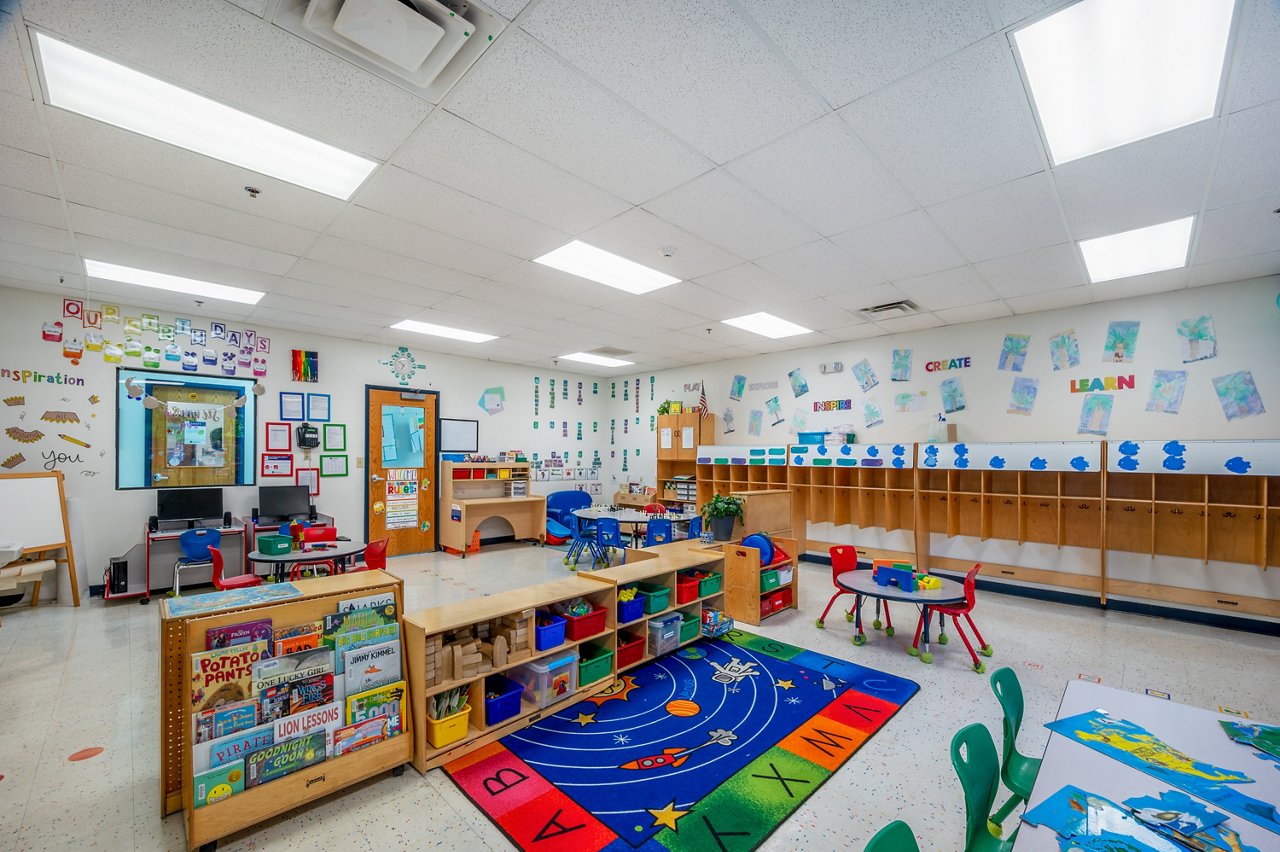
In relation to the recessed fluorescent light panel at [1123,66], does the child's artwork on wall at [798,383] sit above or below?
below

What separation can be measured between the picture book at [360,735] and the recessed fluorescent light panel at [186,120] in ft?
9.45

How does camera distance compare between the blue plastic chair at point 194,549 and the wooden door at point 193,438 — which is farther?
the wooden door at point 193,438

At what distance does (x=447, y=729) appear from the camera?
2.70 metres

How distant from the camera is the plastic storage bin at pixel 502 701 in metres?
2.90

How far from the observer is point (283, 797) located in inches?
89.4

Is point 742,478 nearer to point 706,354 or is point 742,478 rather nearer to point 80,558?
point 706,354

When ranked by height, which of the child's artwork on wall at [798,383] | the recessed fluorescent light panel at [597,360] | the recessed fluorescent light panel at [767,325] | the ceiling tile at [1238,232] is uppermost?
the ceiling tile at [1238,232]

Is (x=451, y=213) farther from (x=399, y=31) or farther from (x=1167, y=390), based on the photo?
(x=1167, y=390)

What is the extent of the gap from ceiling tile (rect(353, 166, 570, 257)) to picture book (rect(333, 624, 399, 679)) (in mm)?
2446

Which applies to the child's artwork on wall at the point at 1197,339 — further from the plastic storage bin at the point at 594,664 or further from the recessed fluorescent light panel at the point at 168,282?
the recessed fluorescent light panel at the point at 168,282

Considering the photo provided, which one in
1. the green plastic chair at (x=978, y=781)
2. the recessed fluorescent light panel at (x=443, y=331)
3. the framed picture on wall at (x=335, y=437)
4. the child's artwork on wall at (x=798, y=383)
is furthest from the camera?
the child's artwork on wall at (x=798, y=383)

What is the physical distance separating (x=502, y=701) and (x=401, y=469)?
5.60m

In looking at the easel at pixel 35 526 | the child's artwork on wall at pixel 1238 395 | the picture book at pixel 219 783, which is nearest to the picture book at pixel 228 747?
the picture book at pixel 219 783

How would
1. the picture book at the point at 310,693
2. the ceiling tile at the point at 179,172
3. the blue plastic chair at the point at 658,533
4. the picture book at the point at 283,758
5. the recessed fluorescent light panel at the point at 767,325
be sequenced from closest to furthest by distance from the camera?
the picture book at the point at 283,758, the picture book at the point at 310,693, the ceiling tile at the point at 179,172, the recessed fluorescent light panel at the point at 767,325, the blue plastic chair at the point at 658,533
